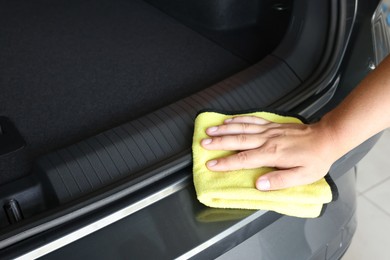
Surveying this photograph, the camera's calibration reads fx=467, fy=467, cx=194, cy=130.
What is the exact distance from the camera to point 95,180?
0.74 metres

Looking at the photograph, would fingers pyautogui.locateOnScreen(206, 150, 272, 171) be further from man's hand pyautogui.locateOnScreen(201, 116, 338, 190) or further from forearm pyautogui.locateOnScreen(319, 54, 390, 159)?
forearm pyautogui.locateOnScreen(319, 54, 390, 159)

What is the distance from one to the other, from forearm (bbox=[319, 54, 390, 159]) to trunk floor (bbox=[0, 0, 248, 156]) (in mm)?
649

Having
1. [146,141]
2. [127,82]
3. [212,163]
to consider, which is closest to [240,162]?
[212,163]

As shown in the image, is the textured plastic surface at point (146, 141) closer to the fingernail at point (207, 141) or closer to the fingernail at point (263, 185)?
the fingernail at point (207, 141)

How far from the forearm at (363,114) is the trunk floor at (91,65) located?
2.13 ft

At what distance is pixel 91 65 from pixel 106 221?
948mm

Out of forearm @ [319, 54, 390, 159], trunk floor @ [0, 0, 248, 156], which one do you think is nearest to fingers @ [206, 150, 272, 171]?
forearm @ [319, 54, 390, 159]

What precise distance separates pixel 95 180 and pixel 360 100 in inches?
17.5

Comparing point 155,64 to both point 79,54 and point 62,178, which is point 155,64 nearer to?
point 79,54

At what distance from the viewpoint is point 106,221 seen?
2.18 ft

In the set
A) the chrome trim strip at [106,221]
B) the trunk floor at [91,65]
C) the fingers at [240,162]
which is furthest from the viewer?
the trunk floor at [91,65]

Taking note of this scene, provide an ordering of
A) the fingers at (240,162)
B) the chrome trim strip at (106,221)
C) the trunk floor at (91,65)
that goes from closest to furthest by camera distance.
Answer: the chrome trim strip at (106,221), the fingers at (240,162), the trunk floor at (91,65)

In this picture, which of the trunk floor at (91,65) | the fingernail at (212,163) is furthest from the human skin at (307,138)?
the trunk floor at (91,65)

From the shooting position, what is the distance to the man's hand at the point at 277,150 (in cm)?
71
